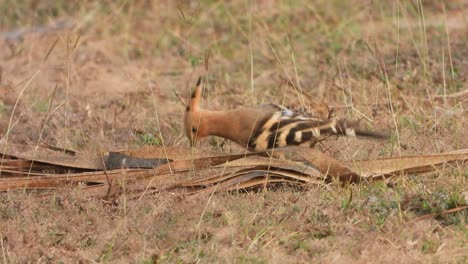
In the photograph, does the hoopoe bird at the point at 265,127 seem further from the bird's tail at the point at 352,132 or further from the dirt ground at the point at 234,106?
the dirt ground at the point at 234,106

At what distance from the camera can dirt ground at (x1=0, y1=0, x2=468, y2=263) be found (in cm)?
398

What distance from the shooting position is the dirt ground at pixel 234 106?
13.1ft

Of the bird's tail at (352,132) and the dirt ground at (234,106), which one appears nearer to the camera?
the dirt ground at (234,106)

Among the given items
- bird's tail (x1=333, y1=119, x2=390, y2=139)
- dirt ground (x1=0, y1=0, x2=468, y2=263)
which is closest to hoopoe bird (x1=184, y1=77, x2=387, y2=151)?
bird's tail (x1=333, y1=119, x2=390, y2=139)

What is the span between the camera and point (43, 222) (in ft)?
13.9

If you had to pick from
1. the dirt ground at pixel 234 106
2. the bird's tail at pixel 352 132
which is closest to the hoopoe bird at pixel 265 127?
the bird's tail at pixel 352 132

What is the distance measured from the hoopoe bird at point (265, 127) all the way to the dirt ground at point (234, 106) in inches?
5.6

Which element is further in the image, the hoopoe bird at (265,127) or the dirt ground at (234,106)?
the hoopoe bird at (265,127)

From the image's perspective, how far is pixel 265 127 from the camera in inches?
199

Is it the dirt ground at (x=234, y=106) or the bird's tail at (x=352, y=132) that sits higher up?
the bird's tail at (x=352, y=132)

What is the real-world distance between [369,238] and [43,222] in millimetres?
1383

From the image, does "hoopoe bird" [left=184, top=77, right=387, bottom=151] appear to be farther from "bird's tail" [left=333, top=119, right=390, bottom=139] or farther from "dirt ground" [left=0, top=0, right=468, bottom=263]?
"dirt ground" [left=0, top=0, right=468, bottom=263]

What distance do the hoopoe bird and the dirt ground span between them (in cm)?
14

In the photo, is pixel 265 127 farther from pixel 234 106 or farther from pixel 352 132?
pixel 234 106
